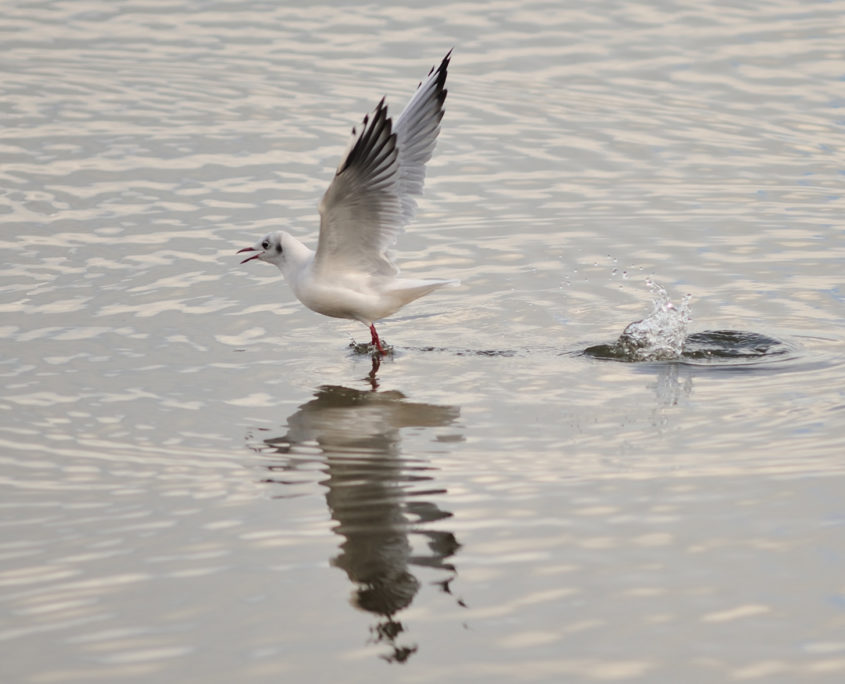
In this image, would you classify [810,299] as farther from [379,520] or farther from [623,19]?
[623,19]

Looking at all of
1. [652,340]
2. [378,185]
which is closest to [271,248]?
[378,185]

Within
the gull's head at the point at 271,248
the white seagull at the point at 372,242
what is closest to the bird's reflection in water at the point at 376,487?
the white seagull at the point at 372,242

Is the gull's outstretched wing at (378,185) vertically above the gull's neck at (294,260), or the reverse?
the gull's outstretched wing at (378,185)

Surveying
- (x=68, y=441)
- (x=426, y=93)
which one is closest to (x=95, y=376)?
(x=68, y=441)

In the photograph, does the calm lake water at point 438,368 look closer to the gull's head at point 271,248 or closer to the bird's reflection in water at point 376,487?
the bird's reflection in water at point 376,487

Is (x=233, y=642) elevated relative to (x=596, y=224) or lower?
lower

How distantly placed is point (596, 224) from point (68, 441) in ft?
17.4

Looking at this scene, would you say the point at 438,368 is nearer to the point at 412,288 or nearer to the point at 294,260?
the point at 412,288

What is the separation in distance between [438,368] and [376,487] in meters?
2.18

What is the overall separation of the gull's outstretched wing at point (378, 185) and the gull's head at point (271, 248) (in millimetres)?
461

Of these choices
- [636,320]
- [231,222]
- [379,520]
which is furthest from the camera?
[231,222]

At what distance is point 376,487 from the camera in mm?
6656

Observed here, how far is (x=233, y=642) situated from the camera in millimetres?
5199

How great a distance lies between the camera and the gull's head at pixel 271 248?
9281 mm
